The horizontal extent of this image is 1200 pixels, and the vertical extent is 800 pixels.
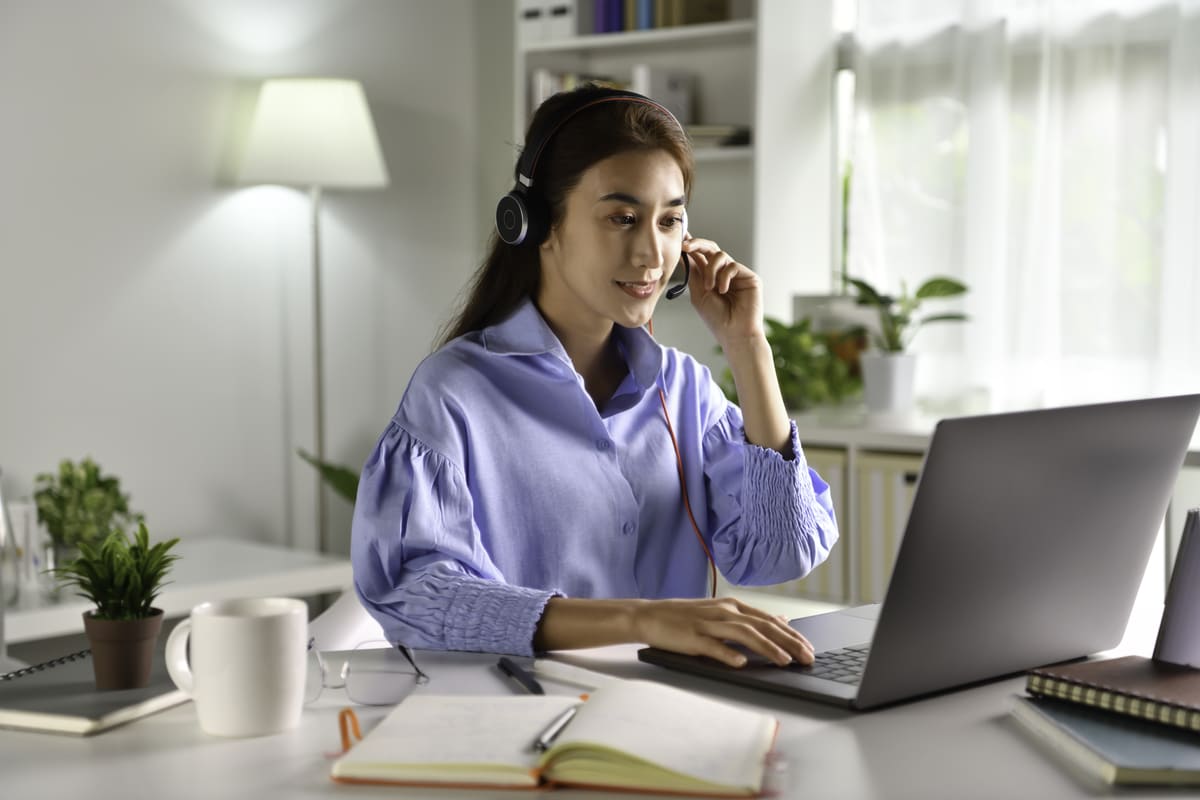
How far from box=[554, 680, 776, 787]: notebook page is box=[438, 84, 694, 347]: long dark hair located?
724mm

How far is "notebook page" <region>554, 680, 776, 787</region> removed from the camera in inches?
34.6

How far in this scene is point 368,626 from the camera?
1565mm

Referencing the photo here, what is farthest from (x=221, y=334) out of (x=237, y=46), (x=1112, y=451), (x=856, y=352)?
(x=1112, y=451)

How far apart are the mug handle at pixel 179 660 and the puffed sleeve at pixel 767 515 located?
752 millimetres

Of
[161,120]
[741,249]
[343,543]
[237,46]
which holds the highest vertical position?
[237,46]

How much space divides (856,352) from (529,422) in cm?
199

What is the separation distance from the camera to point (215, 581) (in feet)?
9.12

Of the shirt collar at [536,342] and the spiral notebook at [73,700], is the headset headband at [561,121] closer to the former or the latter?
the shirt collar at [536,342]

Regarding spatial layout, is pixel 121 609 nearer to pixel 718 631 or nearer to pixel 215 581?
pixel 718 631

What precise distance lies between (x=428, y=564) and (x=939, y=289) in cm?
228

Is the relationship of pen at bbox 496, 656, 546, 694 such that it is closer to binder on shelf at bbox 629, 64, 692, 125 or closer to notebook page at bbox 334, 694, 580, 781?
notebook page at bbox 334, 694, 580, 781

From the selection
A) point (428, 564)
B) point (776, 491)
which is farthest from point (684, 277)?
point (428, 564)

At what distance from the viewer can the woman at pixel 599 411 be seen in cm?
150

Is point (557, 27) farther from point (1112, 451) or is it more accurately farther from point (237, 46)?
A: point (1112, 451)
